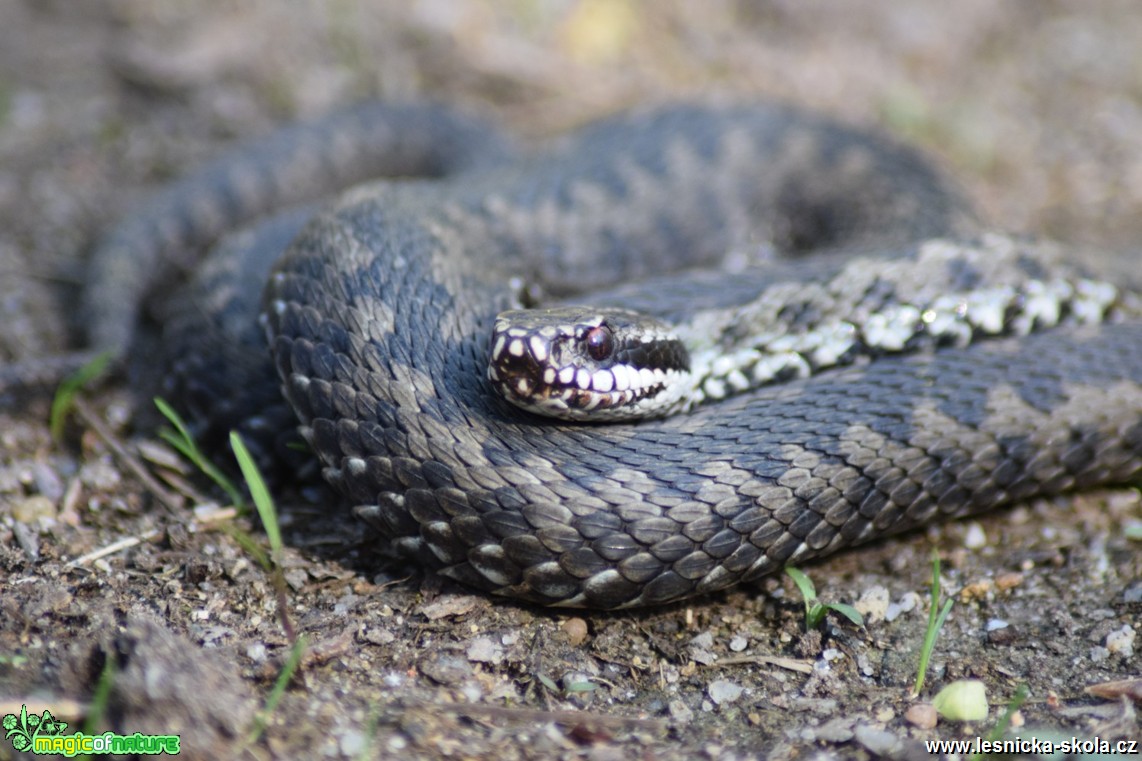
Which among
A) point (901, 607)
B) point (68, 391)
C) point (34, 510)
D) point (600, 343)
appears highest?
point (600, 343)

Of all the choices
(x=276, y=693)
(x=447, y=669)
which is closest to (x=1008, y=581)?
(x=447, y=669)

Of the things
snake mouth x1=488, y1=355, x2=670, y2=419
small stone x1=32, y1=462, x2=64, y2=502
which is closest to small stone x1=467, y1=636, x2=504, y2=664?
snake mouth x1=488, y1=355, x2=670, y2=419

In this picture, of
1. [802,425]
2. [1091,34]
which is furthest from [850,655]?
[1091,34]

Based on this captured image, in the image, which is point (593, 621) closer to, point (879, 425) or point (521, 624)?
point (521, 624)

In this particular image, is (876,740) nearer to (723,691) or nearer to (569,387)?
(723,691)

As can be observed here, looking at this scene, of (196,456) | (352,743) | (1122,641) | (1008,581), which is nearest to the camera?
(352,743)
